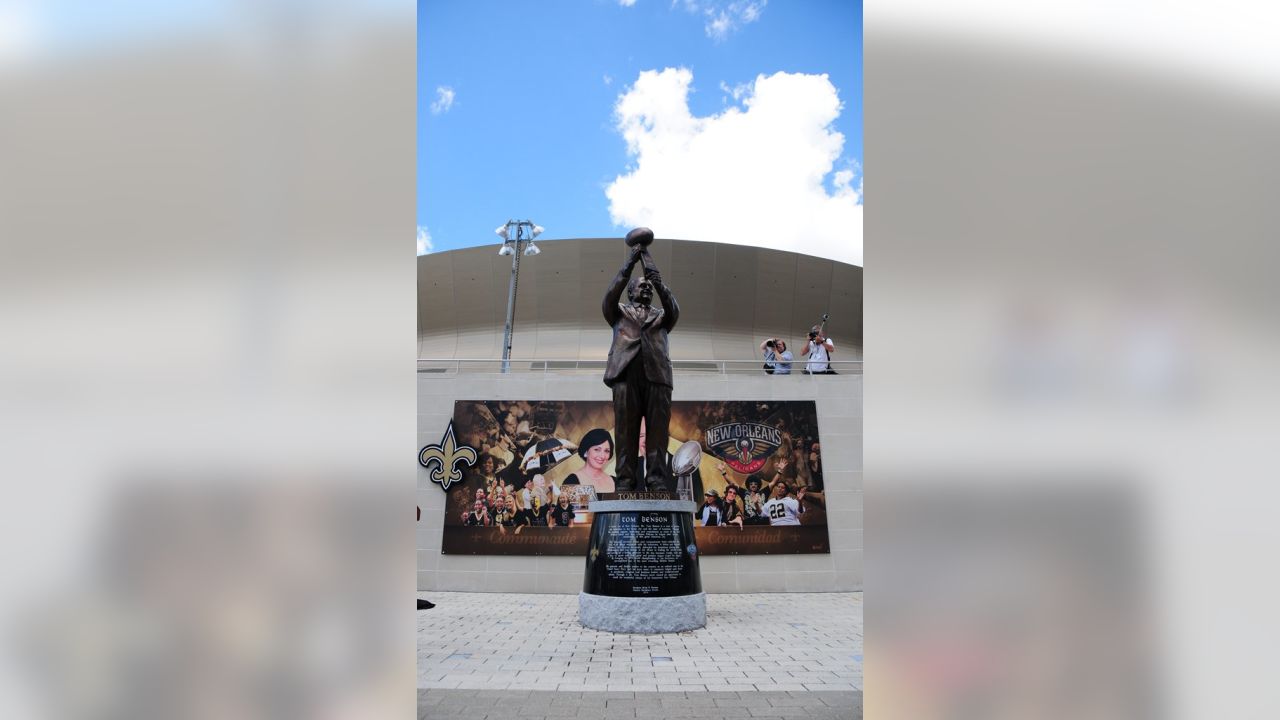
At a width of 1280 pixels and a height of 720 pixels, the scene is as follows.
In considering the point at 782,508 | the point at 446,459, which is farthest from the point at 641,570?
the point at 446,459

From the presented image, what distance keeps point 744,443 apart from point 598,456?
7.81ft

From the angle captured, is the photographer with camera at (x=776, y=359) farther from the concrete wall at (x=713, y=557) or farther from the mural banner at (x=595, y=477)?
the mural banner at (x=595, y=477)

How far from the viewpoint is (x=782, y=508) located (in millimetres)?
12805

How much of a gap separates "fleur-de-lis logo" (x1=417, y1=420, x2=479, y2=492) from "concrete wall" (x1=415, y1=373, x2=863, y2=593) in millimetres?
167

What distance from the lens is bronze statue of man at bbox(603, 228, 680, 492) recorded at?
8.88 m

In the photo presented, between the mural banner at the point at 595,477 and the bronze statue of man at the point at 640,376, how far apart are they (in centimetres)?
371

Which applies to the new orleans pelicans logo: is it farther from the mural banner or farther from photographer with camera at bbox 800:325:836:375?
photographer with camera at bbox 800:325:836:375

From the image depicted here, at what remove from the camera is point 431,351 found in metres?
30.9

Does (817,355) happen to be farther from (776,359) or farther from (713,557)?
(713,557)

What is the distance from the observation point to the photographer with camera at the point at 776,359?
14.5 meters
